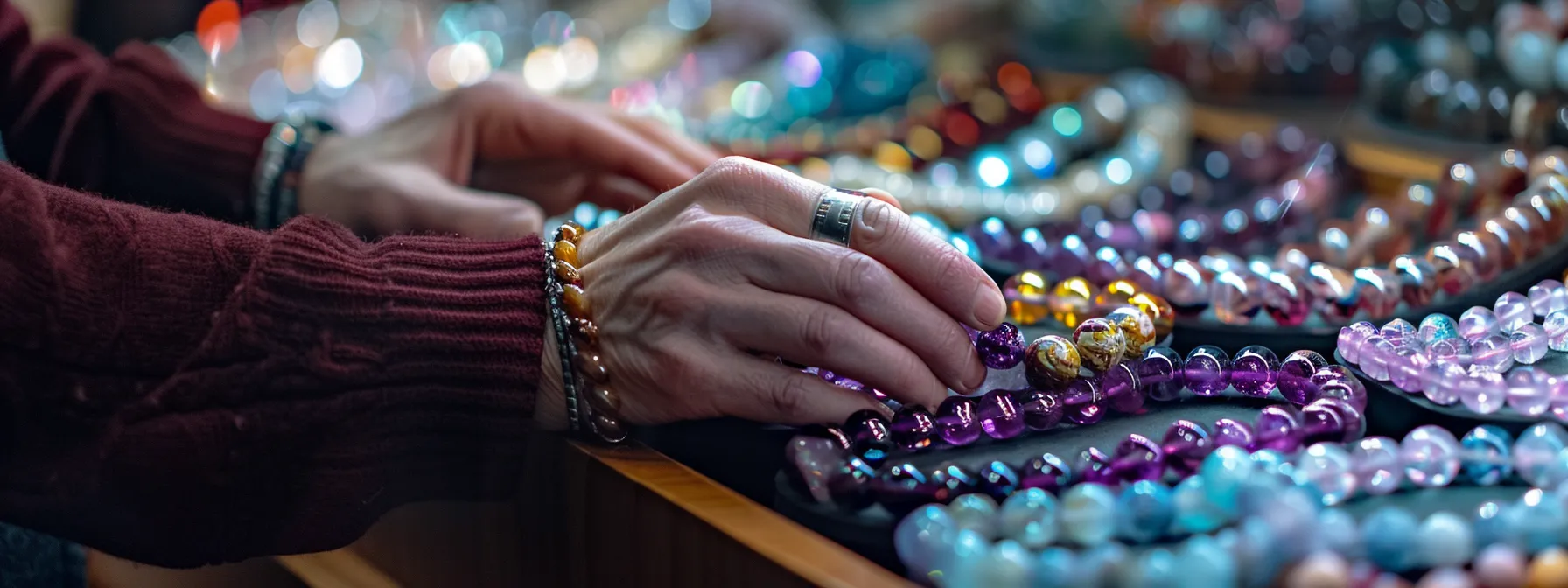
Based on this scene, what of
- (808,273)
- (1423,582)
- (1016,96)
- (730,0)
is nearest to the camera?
(1423,582)

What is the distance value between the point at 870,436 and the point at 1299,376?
8.8 inches

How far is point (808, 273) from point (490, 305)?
161 mm

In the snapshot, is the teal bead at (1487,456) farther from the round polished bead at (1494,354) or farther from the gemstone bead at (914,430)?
the gemstone bead at (914,430)

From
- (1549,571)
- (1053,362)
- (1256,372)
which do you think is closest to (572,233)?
(1053,362)

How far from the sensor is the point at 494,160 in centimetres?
96

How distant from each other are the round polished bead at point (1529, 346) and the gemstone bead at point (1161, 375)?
177mm

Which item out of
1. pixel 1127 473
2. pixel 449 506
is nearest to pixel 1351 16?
pixel 1127 473

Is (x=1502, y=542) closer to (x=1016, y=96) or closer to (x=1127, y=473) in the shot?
(x=1127, y=473)

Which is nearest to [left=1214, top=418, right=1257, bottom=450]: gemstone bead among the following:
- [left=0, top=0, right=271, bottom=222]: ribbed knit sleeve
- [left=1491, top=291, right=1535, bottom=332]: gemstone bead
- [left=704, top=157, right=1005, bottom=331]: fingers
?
[left=704, top=157, right=1005, bottom=331]: fingers

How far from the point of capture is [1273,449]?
56 centimetres

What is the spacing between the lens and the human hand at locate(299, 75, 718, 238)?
91cm

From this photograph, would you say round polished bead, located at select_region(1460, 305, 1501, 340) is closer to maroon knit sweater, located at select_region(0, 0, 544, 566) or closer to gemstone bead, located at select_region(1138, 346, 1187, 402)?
gemstone bead, located at select_region(1138, 346, 1187, 402)

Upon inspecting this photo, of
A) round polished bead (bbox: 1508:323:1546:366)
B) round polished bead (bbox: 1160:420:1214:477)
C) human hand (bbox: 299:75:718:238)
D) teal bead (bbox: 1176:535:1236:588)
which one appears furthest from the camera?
human hand (bbox: 299:75:718:238)

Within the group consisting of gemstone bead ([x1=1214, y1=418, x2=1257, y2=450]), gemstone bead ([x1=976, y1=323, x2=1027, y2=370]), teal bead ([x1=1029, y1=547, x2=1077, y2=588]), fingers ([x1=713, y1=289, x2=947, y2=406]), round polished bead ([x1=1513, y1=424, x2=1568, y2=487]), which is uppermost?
fingers ([x1=713, y1=289, x2=947, y2=406])
